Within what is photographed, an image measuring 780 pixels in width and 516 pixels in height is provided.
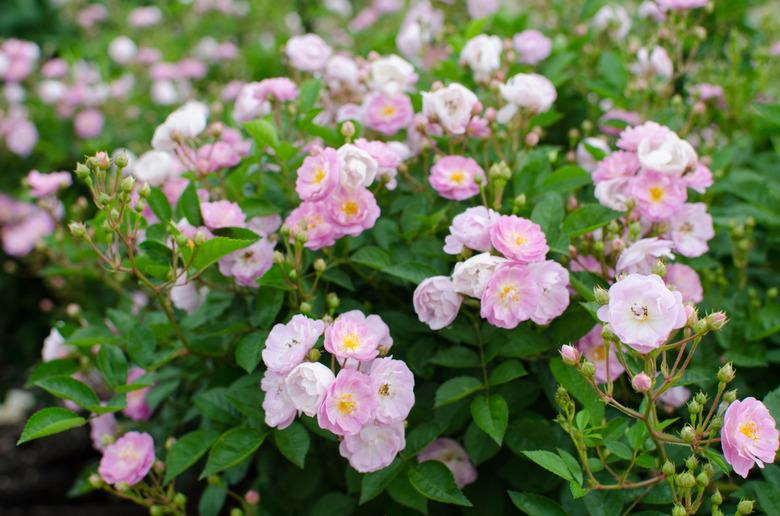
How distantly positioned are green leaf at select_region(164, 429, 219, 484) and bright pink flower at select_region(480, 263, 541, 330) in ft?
1.88

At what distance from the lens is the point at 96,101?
3.13 m

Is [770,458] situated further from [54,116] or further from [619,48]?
[54,116]

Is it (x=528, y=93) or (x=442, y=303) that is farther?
(x=528, y=93)

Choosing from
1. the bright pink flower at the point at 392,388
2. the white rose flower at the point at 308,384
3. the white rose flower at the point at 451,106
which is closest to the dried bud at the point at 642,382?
the bright pink flower at the point at 392,388

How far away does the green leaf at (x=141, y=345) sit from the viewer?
1471 millimetres

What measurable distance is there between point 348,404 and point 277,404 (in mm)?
154

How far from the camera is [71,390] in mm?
1437

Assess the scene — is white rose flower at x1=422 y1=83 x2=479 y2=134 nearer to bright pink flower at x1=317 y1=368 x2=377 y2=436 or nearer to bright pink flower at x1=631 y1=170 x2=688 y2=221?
bright pink flower at x1=631 y1=170 x2=688 y2=221

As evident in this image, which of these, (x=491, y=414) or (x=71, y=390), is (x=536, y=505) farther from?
(x=71, y=390)

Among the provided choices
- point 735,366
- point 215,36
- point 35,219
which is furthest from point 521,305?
point 215,36

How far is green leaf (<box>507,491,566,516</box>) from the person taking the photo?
1.23m

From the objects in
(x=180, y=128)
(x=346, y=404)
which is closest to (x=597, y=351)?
(x=346, y=404)

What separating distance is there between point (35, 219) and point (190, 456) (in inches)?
70.1

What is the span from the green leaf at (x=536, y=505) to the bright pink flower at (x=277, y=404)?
0.37 meters
